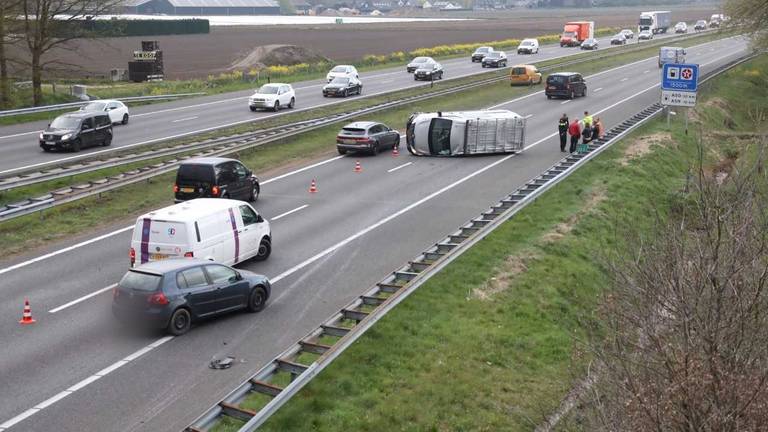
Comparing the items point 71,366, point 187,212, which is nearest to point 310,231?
point 187,212

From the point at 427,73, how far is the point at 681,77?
28.5 metres

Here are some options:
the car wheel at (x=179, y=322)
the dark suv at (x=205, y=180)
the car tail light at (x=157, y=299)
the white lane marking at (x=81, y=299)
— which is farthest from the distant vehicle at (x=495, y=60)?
the car tail light at (x=157, y=299)

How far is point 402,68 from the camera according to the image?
7981cm

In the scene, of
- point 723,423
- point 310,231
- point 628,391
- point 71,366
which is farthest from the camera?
point 310,231

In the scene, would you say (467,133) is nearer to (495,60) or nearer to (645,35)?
(495,60)

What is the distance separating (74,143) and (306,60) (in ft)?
159

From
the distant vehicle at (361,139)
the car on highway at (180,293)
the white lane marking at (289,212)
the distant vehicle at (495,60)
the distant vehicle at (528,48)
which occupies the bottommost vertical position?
the white lane marking at (289,212)

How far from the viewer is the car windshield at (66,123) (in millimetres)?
36406

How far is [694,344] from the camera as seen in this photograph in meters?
9.75

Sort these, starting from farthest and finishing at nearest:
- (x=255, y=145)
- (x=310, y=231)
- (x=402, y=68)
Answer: (x=402, y=68)
(x=255, y=145)
(x=310, y=231)

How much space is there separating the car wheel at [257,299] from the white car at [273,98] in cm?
3235

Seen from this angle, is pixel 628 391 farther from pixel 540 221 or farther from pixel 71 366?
pixel 540 221

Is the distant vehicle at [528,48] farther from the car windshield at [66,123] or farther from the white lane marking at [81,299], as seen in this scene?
the white lane marking at [81,299]

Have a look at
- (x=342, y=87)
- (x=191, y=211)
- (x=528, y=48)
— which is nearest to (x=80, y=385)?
(x=191, y=211)
